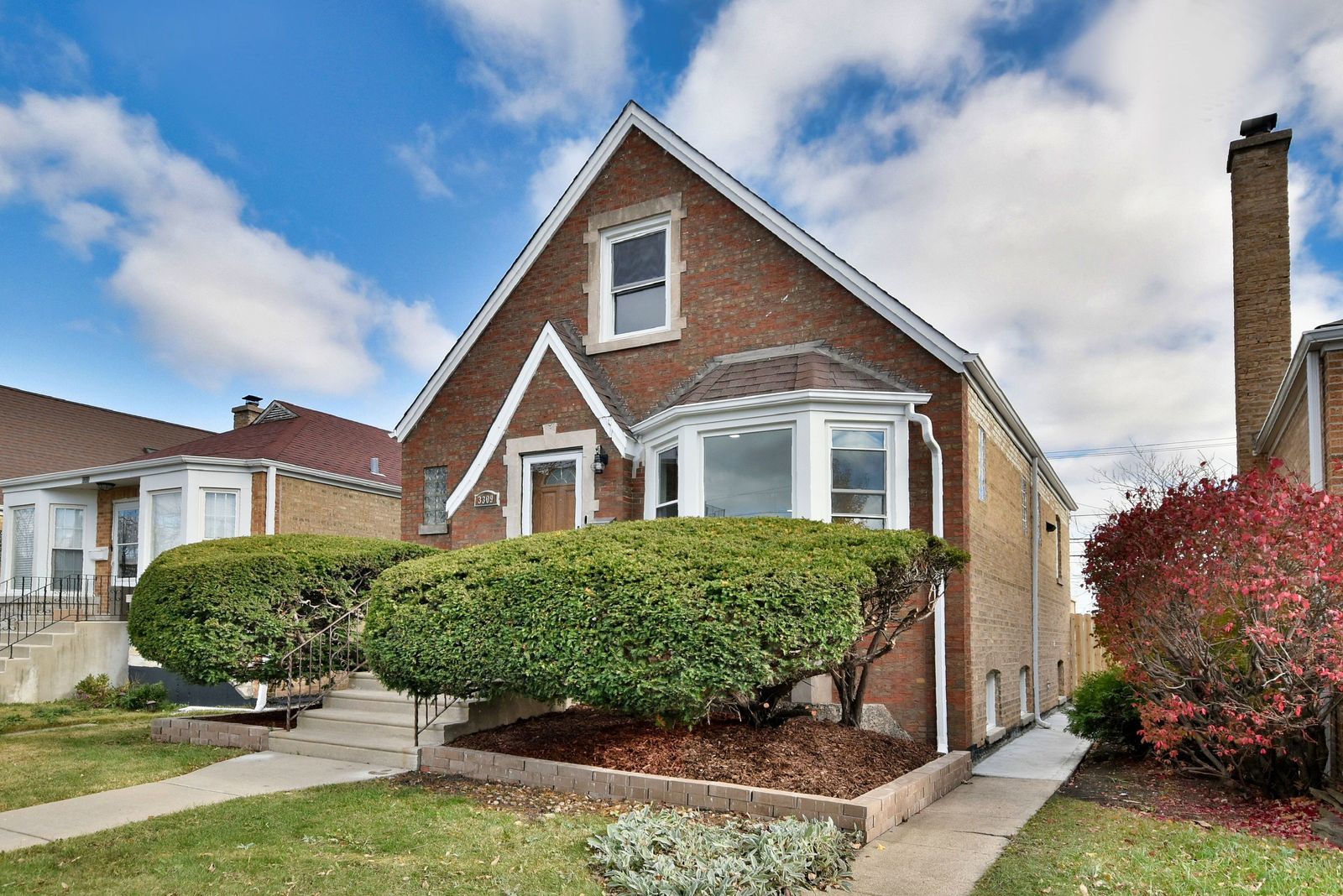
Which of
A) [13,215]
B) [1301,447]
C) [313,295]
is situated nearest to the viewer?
[1301,447]

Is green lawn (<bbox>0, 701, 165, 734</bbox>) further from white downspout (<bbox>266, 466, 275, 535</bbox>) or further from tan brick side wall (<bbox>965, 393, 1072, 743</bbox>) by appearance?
tan brick side wall (<bbox>965, 393, 1072, 743</bbox>)

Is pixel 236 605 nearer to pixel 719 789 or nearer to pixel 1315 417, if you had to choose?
pixel 719 789

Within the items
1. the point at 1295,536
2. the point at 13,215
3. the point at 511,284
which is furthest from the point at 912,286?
the point at 13,215

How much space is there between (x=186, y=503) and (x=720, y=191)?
13380 mm

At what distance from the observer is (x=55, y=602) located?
19859 millimetres

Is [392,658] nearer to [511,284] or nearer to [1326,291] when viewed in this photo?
[511,284]

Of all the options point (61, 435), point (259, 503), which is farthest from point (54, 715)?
point (61, 435)

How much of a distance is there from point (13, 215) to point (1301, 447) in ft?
75.5

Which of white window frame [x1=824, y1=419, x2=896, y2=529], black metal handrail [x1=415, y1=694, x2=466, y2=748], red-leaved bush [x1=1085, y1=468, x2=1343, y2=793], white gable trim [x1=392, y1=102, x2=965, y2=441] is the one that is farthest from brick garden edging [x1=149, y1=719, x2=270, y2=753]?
red-leaved bush [x1=1085, y1=468, x2=1343, y2=793]

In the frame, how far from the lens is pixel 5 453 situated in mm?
23875

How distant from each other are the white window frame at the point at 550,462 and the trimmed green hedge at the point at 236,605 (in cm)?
265

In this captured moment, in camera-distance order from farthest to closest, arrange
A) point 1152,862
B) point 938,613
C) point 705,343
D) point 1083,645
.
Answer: point 1083,645, point 705,343, point 938,613, point 1152,862

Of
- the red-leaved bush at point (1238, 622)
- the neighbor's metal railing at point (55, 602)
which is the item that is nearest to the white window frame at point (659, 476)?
the red-leaved bush at point (1238, 622)

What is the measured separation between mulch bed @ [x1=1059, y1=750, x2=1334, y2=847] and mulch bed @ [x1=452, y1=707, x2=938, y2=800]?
5.52 ft
